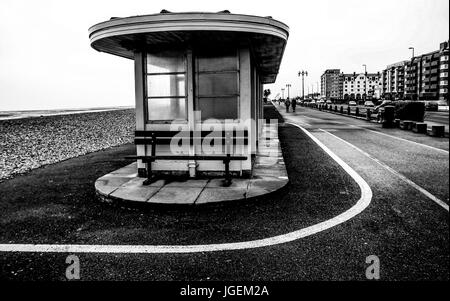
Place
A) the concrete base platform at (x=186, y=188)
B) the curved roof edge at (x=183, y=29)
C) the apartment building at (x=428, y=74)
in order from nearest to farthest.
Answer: the concrete base platform at (x=186, y=188)
the curved roof edge at (x=183, y=29)
the apartment building at (x=428, y=74)

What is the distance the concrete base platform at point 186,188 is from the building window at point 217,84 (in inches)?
59.7

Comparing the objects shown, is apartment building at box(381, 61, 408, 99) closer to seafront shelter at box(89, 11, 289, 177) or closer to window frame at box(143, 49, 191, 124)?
seafront shelter at box(89, 11, 289, 177)

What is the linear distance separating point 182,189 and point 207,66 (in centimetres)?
278

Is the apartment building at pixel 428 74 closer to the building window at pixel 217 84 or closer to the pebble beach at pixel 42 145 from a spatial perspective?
the pebble beach at pixel 42 145

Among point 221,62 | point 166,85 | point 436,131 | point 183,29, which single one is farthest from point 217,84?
point 436,131

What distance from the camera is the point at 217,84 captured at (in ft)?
25.6

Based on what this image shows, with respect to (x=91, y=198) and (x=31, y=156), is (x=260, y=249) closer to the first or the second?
(x=91, y=198)

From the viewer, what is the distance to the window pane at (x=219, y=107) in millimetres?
7852

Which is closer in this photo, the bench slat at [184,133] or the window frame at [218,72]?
the window frame at [218,72]

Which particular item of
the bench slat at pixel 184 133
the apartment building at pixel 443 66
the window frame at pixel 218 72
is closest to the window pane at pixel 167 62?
the window frame at pixel 218 72

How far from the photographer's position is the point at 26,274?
146 inches

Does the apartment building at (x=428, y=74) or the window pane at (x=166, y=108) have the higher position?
the apartment building at (x=428, y=74)
